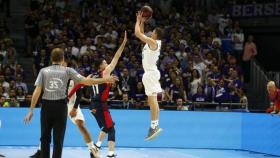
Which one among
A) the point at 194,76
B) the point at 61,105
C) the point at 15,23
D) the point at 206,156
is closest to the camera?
the point at 61,105

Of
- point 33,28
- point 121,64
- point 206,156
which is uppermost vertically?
point 33,28

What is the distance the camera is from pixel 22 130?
1791 centimetres

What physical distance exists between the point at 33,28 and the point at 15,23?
3.00 m

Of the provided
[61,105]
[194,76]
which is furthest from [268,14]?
[61,105]

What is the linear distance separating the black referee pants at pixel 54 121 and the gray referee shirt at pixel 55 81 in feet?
0.38

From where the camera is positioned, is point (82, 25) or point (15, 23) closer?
point (82, 25)

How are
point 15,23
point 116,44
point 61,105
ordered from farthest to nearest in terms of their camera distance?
point 15,23, point 116,44, point 61,105

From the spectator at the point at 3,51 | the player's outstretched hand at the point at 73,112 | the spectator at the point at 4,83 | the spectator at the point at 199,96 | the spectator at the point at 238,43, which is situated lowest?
the player's outstretched hand at the point at 73,112

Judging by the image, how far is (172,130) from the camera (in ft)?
60.8

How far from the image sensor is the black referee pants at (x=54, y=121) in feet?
36.4

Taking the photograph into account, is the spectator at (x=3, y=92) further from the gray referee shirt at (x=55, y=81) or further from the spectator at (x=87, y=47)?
the gray referee shirt at (x=55, y=81)

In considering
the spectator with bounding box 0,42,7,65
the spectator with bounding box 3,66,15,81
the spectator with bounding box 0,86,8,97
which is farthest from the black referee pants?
the spectator with bounding box 0,42,7,65

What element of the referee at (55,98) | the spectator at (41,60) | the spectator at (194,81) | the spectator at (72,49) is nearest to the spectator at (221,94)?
the spectator at (194,81)

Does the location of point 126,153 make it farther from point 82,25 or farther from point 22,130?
point 82,25
